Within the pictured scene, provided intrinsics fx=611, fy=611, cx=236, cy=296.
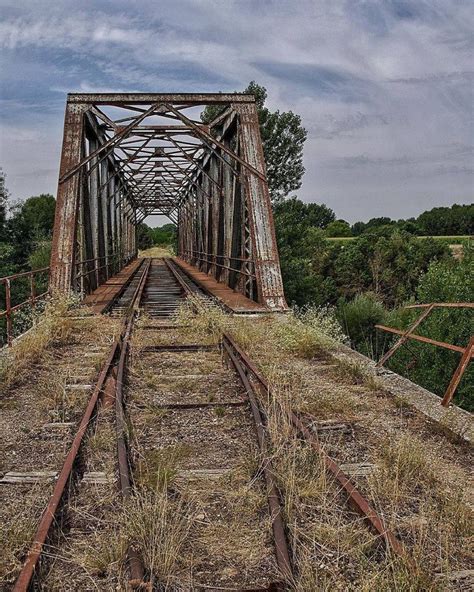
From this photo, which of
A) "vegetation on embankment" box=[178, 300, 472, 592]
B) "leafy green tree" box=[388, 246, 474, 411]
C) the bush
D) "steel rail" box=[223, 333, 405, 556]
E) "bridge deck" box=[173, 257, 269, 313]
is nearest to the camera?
"vegetation on embankment" box=[178, 300, 472, 592]

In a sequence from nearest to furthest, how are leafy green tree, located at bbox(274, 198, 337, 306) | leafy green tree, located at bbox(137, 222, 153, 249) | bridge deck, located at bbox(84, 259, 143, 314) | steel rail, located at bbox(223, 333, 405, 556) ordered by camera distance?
steel rail, located at bbox(223, 333, 405, 556) → bridge deck, located at bbox(84, 259, 143, 314) → leafy green tree, located at bbox(274, 198, 337, 306) → leafy green tree, located at bbox(137, 222, 153, 249)

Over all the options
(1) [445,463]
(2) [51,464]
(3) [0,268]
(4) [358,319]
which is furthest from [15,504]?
(3) [0,268]

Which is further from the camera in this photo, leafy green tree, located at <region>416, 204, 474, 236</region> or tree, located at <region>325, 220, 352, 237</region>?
tree, located at <region>325, 220, 352, 237</region>

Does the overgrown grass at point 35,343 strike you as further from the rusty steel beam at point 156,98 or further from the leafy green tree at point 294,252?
the leafy green tree at point 294,252

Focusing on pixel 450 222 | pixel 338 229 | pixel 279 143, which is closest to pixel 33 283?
pixel 279 143

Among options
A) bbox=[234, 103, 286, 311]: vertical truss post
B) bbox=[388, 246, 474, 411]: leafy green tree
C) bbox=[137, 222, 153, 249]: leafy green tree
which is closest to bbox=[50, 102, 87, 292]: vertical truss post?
bbox=[234, 103, 286, 311]: vertical truss post

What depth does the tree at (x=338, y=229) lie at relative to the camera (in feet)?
347

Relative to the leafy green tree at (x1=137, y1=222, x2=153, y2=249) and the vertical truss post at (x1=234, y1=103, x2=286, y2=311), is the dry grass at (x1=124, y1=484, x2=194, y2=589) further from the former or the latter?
the leafy green tree at (x1=137, y1=222, x2=153, y2=249)

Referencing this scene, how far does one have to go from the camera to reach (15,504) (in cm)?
377

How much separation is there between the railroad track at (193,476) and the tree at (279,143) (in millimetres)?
31130

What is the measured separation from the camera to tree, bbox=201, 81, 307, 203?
3694 centimetres

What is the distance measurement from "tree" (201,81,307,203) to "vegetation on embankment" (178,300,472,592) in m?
31.4

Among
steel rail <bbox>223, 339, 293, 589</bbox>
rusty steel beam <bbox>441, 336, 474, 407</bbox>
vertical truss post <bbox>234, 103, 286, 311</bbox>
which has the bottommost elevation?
steel rail <bbox>223, 339, 293, 589</bbox>

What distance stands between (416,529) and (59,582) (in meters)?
1.93
